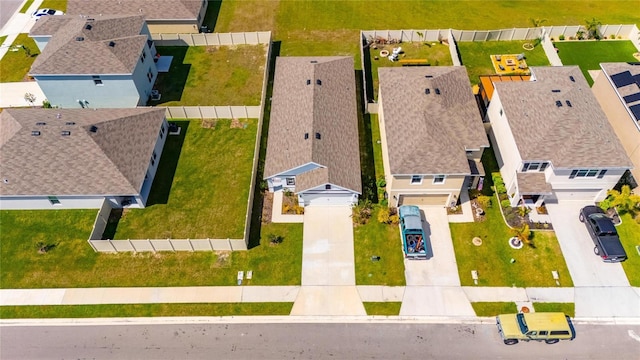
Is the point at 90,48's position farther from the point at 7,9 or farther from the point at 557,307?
the point at 557,307

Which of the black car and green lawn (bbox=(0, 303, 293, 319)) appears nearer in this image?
green lawn (bbox=(0, 303, 293, 319))

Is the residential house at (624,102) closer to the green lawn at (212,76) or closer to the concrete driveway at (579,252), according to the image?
the concrete driveway at (579,252)

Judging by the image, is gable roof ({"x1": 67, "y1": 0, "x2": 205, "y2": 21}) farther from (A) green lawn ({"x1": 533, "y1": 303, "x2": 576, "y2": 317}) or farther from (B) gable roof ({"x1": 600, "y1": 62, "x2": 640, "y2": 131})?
(A) green lawn ({"x1": 533, "y1": 303, "x2": 576, "y2": 317})

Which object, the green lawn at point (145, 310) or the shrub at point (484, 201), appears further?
the shrub at point (484, 201)

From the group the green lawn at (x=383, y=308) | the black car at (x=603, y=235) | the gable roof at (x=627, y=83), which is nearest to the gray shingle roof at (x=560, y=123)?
the gable roof at (x=627, y=83)

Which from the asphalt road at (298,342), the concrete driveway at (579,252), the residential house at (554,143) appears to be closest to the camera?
the asphalt road at (298,342)

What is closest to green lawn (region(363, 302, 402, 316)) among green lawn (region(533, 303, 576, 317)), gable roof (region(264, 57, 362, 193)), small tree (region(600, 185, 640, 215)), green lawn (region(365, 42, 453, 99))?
gable roof (region(264, 57, 362, 193))

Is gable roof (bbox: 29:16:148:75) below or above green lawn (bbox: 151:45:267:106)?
above
